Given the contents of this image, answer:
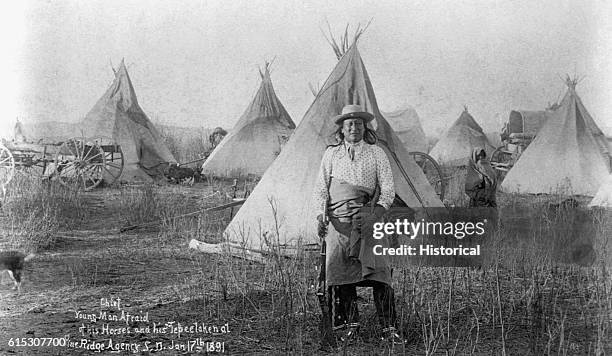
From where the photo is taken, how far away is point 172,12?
4160mm

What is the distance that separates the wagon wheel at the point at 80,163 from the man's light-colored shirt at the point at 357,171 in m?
2.78

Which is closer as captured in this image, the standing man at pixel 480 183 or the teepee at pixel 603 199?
the teepee at pixel 603 199


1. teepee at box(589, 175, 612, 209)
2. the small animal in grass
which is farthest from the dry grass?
teepee at box(589, 175, 612, 209)

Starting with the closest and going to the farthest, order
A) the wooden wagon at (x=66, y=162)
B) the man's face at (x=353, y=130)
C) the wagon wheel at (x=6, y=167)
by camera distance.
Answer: the man's face at (x=353, y=130) < the wagon wheel at (x=6, y=167) < the wooden wagon at (x=66, y=162)

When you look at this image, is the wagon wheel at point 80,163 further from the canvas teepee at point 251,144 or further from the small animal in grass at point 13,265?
the canvas teepee at point 251,144

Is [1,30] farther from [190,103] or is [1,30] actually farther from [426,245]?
[426,245]

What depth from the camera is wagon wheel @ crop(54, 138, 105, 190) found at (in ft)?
18.4

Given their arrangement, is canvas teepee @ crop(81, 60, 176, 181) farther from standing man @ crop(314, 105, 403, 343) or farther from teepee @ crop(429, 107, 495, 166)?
teepee @ crop(429, 107, 495, 166)

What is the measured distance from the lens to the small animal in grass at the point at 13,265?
408cm

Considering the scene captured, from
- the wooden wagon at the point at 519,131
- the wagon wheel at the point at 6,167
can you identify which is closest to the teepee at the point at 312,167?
the wooden wagon at the point at 519,131

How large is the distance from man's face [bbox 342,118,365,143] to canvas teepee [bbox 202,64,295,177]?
337 cm

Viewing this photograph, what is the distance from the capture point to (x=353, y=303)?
3.50 metres

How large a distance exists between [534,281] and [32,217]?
341cm

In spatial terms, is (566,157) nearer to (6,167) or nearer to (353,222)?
(353,222)
